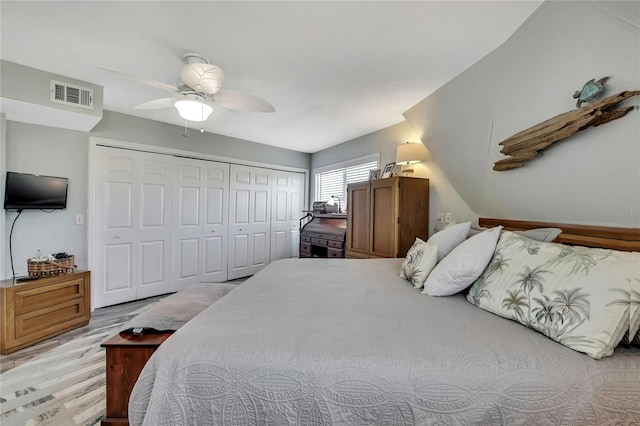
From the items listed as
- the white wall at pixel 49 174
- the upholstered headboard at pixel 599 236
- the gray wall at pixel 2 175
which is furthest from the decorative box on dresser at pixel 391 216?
the gray wall at pixel 2 175

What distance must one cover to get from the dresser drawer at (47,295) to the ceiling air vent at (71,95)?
1750 mm

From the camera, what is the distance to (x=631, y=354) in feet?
2.76

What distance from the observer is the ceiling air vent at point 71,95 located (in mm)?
2273

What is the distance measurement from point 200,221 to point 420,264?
11.4 ft

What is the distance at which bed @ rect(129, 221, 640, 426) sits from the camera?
75cm

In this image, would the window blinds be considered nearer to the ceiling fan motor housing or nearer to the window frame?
the window frame

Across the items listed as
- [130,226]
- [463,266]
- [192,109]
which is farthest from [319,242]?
[463,266]

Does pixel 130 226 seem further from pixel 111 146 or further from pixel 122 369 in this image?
pixel 122 369

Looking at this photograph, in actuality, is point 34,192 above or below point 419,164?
below

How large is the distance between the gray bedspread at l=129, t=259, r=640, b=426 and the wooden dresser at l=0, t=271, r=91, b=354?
2.37m

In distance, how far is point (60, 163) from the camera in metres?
2.82

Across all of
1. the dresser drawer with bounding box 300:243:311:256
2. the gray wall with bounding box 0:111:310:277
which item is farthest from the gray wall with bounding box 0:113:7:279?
the dresser drawer with bounding box 300:243:311:256

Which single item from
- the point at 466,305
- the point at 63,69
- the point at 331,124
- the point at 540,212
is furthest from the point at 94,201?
the point at 540,212

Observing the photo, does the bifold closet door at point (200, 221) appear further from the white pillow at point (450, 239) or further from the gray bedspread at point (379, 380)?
the white pillow at point (450, 239)
